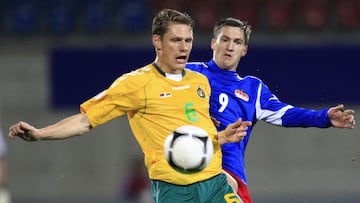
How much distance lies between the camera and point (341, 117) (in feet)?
24.7

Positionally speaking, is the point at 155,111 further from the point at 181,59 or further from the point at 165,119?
the point at 181,59

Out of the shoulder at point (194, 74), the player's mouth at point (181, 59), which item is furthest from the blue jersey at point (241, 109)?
the player's mouth at point (181, 59)

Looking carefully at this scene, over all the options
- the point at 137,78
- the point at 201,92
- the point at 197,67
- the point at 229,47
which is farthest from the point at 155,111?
the point at 229,47

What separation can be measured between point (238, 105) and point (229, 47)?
45cm

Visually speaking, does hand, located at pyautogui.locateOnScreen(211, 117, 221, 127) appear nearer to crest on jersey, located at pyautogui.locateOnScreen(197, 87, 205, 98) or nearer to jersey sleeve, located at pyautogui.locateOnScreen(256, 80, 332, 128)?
crest on jersey, located at pyautogui.locateOnScreen(197, 87, 205, 98)

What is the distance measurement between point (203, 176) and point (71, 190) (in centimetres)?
1039

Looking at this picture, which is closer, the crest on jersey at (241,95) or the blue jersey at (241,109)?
the blue jersey at (241,109)

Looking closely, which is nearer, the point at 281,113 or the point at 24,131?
the point at 24,131

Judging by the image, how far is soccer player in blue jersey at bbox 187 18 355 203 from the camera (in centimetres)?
761

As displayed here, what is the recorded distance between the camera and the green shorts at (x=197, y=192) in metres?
6.84

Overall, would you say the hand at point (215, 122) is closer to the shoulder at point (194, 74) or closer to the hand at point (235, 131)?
the shoulder at point (194, 74)

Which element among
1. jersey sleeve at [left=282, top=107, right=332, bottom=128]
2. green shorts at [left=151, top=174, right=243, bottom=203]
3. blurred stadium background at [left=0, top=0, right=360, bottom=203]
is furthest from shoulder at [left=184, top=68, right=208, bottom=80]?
blurred stadium background at [left=0, top=0, right=360, bottom=203]

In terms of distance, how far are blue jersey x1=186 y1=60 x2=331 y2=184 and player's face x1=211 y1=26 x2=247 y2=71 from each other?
0.06 meters

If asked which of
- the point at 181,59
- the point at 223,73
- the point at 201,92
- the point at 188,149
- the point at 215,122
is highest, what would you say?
the point at 181,59
